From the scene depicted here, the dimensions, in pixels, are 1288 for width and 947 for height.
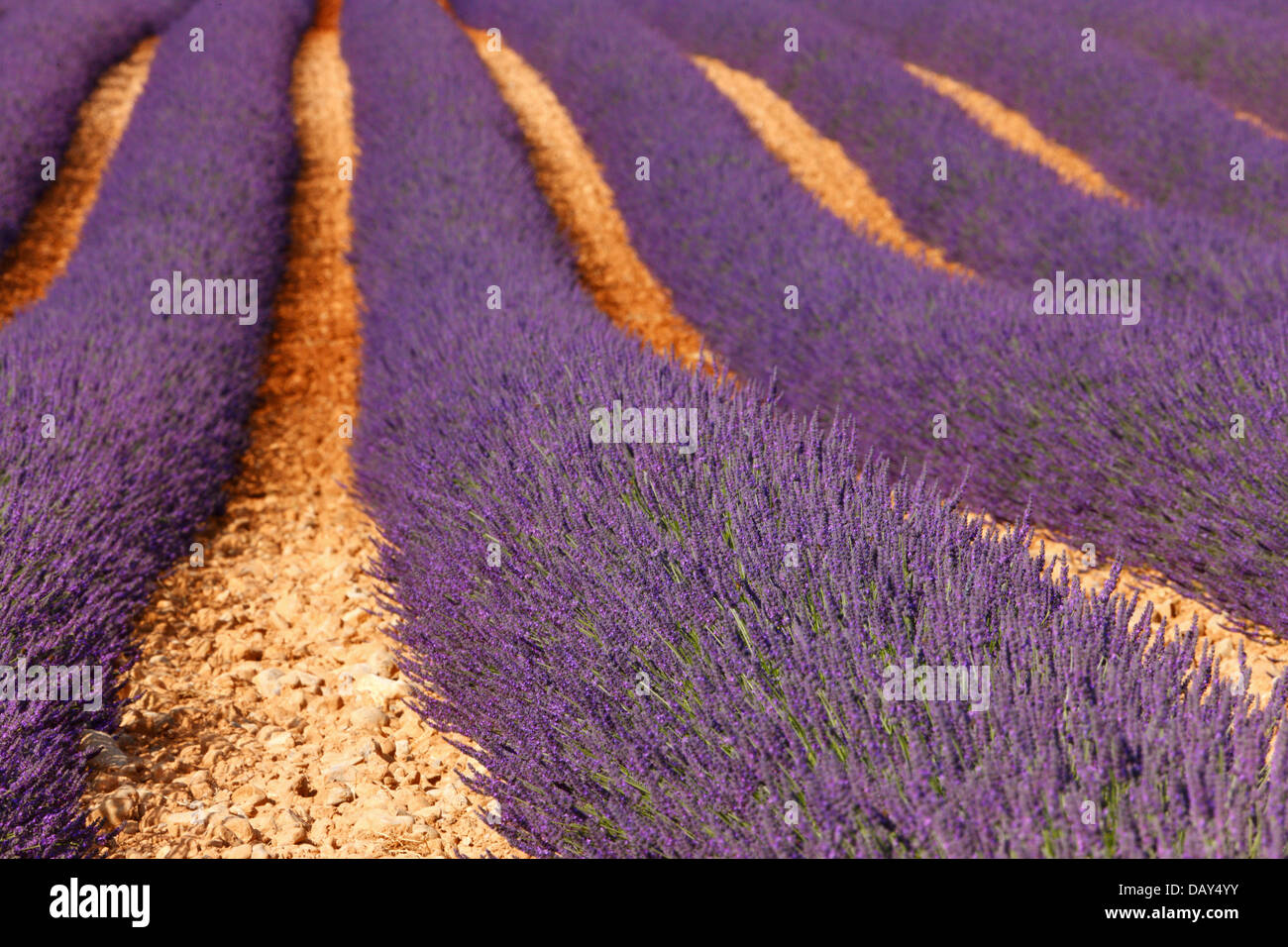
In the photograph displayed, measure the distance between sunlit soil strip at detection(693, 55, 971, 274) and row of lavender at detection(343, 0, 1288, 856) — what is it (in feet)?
13.6

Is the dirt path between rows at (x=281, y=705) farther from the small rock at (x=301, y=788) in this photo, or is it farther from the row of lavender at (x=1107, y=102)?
the row of lavender at (x=1107, y=102)

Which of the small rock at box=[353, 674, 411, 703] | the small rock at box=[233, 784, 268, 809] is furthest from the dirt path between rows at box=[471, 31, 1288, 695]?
the small rock at box=[233, 784, 268, 809]

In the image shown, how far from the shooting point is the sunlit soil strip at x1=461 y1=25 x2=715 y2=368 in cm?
591

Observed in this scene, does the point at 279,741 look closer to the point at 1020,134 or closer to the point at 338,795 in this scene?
the point at 338,795

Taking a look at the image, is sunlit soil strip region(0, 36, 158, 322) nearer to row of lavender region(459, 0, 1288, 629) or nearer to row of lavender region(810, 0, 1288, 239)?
row of lavender region(459, 0, 1288, 629)

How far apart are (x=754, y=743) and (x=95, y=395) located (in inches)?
121

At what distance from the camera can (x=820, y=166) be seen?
846 cm

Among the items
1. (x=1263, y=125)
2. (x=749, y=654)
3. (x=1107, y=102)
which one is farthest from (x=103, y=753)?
(x=1263, y=125)

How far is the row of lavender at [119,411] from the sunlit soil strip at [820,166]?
160 inches

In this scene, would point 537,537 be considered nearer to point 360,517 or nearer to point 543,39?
point 360,517

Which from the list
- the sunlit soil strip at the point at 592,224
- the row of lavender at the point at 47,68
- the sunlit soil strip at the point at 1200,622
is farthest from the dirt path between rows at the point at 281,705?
A: the row of lavender at the point at 47,68

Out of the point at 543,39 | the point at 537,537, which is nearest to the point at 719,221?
the point at 537,537

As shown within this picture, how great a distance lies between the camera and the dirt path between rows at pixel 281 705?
2.07 metres

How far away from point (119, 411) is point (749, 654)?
9.18 ft
